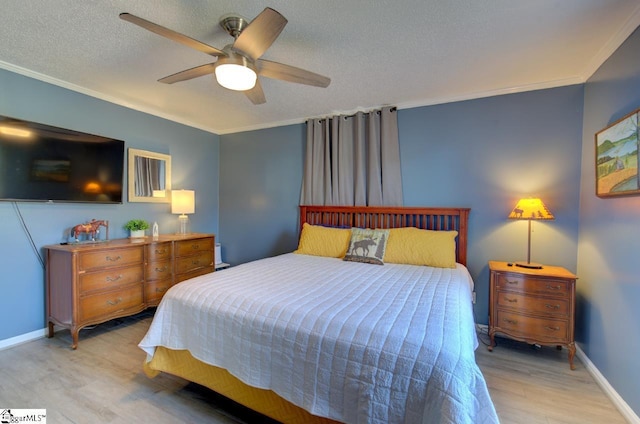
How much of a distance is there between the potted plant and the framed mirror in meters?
0.29

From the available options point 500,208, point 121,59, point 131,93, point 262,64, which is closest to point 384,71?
point 262,64

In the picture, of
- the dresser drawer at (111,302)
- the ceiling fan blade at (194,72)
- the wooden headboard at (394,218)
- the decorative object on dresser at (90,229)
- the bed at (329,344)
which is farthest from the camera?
the wooden headboard at (394,218)

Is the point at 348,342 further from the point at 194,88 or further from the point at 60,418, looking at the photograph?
the point at 194,88

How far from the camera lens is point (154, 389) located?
1.90 m

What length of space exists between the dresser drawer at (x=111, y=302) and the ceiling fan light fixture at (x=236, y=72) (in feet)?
7.62

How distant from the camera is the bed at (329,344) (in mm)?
1052

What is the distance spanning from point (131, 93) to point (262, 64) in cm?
205

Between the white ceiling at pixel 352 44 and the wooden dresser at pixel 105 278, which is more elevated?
the white ceiling at pixel 352 44

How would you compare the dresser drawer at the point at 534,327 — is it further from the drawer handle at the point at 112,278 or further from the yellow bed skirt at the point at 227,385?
the drawer handle at the point at 112,278

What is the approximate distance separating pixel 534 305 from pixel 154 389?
3025 mm

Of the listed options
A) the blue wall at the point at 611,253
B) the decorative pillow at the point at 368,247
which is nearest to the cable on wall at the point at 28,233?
the decorative pillow at the point at 368,247

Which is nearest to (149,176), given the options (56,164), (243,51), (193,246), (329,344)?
(56,164)

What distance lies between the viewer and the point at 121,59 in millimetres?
2303

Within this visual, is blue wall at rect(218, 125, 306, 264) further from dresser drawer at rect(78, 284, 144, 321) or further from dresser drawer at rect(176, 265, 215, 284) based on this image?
dresser drawer at rect(78, 284, 144, 321)
